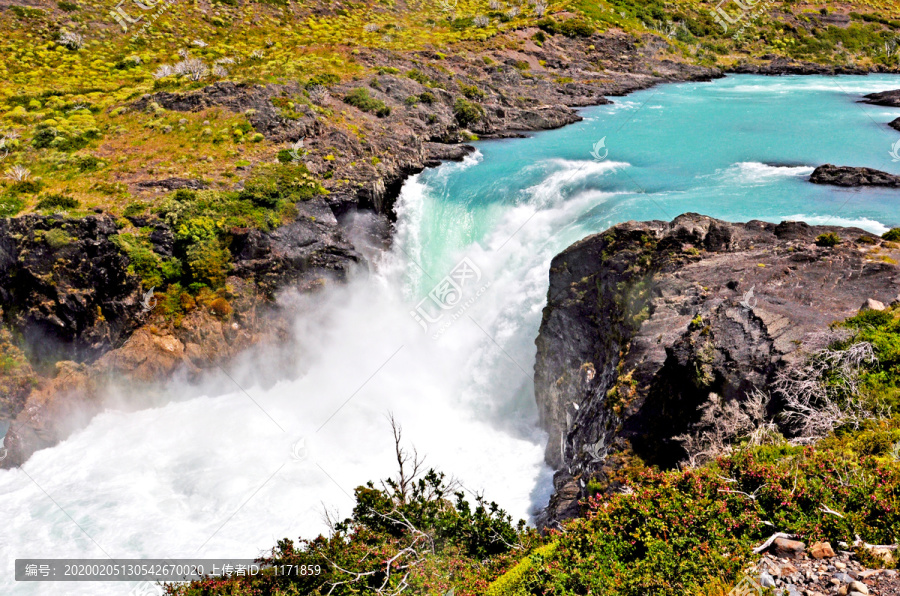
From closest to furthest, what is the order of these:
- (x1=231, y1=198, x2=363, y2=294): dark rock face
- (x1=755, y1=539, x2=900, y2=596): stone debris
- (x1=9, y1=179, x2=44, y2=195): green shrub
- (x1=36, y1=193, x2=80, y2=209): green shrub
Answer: (x1=755, y1=539, x2=900, y2=596): stone debris
(x1=36, y1=193, x2=80, y2=209): green shrub
(x1=9, y1=179, x2=44, y2=195): green shrub
(x1=231, y1=198, x2=363, y2=294): dark rock face

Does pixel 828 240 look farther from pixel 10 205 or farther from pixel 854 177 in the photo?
pixel 10 205

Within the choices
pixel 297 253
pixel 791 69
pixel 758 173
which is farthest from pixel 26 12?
pixel 791 69

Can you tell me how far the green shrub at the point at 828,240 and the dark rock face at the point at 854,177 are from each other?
14.3m

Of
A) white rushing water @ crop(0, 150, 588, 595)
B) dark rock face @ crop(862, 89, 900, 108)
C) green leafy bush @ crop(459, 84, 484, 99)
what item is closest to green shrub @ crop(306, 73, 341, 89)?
green leafy bush @ crop(459, 84, 484, 99)

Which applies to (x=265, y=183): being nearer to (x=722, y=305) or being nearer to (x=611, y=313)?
(x=611, y=313)

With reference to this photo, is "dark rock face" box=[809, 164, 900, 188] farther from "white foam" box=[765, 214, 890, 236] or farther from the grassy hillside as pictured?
the grassy hillside

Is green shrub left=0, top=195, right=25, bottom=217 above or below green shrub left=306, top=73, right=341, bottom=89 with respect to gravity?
below

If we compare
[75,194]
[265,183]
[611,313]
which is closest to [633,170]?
[611,313]

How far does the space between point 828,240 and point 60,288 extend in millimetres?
32316

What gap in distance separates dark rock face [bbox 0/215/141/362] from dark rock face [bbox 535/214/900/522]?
20.9m

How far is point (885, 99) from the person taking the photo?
156ft

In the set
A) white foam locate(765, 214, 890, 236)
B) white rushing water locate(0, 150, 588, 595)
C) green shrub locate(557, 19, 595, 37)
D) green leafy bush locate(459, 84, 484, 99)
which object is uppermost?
green shrub locate(557, 19, 595, 37)

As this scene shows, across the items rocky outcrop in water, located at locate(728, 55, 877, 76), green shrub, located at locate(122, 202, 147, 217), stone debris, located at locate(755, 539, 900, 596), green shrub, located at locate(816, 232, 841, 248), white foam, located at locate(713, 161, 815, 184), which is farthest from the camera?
rocky outcrop in water, located at locate(728, 55, 877, 76)

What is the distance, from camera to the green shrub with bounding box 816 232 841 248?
1927cm
